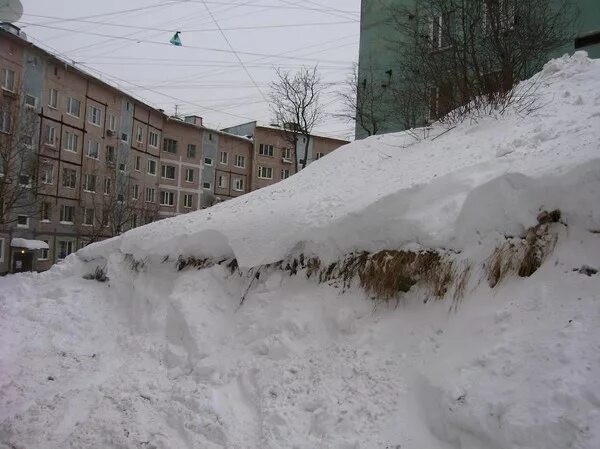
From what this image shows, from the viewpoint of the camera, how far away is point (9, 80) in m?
24.9

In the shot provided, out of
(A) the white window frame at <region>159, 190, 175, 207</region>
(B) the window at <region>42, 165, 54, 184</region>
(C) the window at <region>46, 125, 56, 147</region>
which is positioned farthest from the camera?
(A) the white window frame at <region>159, 190, 175, 207</region>

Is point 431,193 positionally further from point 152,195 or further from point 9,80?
point 152,195

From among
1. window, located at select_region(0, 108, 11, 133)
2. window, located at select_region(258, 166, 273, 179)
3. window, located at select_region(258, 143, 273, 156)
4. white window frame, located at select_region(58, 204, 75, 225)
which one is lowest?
white window frame, located at select_region(58, 204, 75, 225)

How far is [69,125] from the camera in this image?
2898cm

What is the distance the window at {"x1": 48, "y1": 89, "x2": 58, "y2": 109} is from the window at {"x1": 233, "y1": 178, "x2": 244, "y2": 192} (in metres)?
19.8

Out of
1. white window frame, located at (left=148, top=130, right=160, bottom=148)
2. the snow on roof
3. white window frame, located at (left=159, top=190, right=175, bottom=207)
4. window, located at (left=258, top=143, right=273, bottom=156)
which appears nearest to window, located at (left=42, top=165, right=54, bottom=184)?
white window frame, located at (left=148, top=130, right=160, bottom=148)

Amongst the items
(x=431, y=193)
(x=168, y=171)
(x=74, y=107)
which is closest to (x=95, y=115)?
(x=74, y=107)

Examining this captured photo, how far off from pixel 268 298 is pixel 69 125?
28.1 meters

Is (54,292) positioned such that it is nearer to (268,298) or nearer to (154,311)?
(154,311)

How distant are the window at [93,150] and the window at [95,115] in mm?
1349

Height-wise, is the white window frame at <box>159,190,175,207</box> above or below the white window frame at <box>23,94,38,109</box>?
below

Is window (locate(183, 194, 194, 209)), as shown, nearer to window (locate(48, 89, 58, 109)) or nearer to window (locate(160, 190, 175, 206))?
window (locate(160, 190, 175, 206))

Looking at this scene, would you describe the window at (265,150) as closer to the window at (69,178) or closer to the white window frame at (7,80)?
the window at (69,178)

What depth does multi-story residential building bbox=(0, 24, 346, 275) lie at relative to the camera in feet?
79.5
